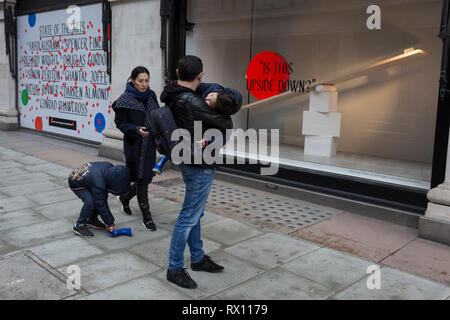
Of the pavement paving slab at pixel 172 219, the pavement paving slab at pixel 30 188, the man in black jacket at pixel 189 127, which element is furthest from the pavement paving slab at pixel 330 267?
the pavement paving slab at pixel 30 188

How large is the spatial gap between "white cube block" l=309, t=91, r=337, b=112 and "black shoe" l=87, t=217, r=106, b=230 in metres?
3.99

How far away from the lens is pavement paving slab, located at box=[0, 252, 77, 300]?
3393 millimetres

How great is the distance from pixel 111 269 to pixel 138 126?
5.36 feet

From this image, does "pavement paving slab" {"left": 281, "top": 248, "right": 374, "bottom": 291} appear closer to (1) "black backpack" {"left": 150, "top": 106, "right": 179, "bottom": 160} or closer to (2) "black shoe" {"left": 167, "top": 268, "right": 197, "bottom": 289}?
(2) "black shoe" {"left": 167, "top": 268, "right": 197, "bottom": 289}

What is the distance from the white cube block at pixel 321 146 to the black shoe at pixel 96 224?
3.60m

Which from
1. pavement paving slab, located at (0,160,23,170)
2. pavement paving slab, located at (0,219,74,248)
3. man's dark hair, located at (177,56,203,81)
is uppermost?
man's dark hair, located at (177,56,203,81)

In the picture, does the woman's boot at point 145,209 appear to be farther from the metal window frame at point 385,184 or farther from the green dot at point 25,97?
the green dot at point 25,97

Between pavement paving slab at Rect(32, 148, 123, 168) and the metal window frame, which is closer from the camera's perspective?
the metal window frame

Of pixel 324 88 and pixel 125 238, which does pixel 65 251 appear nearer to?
pixel 125 238

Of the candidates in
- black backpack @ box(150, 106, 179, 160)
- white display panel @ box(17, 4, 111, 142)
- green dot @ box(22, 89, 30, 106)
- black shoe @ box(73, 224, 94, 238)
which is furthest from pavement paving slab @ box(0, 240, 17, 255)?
green dot @ box(22, 89, 30, 106)

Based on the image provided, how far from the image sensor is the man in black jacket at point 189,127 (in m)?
3.36

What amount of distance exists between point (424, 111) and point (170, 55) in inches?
165
